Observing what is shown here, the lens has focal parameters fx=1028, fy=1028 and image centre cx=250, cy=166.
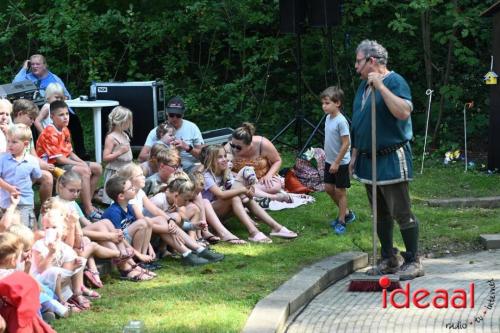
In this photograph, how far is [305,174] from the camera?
39.8 feet

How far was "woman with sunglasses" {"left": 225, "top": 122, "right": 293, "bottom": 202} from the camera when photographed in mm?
11219

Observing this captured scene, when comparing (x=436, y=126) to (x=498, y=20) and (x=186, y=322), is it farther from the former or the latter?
(x=186, y=322)

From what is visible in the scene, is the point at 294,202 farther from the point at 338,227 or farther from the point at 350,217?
the point at 338,227

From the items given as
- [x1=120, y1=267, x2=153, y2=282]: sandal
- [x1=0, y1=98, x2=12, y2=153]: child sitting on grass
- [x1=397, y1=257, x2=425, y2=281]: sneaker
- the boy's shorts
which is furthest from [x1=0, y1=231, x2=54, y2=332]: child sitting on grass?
the boy's shorts

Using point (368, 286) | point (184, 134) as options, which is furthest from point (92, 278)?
point (184, 134)

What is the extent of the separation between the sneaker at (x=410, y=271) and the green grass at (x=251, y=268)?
0.83 metres

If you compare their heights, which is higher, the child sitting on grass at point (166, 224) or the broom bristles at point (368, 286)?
the child sitting on grass at point (166, 224)

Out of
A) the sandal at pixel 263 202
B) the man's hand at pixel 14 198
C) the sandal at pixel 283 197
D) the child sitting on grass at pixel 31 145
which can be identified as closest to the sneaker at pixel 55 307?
the man's hand at pixel 14 198

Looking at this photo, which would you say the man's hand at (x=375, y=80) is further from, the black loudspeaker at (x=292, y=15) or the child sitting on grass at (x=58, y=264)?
the black loudspeaker at (x=292, y=15)

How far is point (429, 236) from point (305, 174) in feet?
7.35

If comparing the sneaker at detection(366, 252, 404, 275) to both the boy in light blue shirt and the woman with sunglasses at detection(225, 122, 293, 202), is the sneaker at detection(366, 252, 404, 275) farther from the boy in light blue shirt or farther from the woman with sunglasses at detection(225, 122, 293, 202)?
the woman with sunglasses at detection(225, 122, 293, 202)

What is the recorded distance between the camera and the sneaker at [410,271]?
8.56 meters

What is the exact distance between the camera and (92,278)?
775 centimetres

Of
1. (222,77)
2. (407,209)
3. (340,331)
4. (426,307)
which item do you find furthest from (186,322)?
(222,77)
